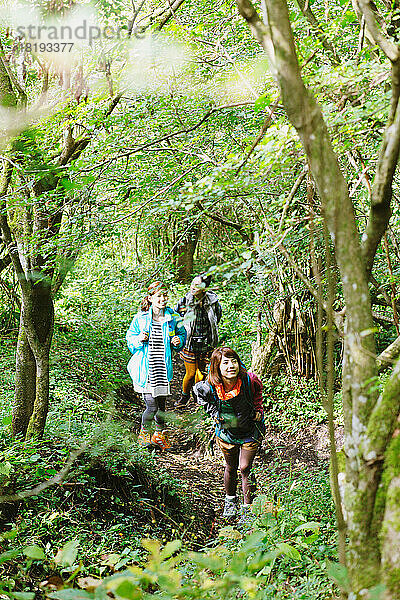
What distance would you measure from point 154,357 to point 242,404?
1.94m

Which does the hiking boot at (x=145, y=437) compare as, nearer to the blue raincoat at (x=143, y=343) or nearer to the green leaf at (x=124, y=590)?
the blue raincoat at (x=143, y=343)

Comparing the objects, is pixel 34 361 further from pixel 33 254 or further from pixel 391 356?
pixel 391 356

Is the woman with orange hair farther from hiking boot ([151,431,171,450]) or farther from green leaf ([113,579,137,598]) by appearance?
green leaf ([113,579,137,598])

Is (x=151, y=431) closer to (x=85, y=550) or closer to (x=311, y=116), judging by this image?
(x=85, y=550)

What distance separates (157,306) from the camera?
21.5 ft

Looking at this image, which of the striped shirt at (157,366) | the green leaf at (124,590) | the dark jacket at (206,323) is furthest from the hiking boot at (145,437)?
the green leaf at (124,590)

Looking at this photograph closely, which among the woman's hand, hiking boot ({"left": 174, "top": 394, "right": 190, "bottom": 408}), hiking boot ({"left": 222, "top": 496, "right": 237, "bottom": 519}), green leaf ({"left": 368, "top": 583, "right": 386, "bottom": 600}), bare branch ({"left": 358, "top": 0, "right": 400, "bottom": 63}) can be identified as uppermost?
bare branch ({"left": 358, "top": 0, "right": 400, "bottom": 63})

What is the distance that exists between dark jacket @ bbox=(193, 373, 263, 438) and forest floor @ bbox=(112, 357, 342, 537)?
0.91m

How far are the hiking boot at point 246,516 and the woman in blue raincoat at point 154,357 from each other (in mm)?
1995

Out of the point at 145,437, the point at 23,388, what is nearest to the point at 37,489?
the point at 23,388

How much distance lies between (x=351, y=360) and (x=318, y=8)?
5.23 meters

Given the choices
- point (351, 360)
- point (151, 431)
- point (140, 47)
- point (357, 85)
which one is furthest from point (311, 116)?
point (151, 431)

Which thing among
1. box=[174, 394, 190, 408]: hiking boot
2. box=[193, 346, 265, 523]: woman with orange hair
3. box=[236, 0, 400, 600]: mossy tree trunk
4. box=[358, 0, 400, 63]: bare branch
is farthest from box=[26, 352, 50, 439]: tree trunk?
box=[358, 0, 400, 63]: bare branch

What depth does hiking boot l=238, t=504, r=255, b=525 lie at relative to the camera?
4066 millimetres
